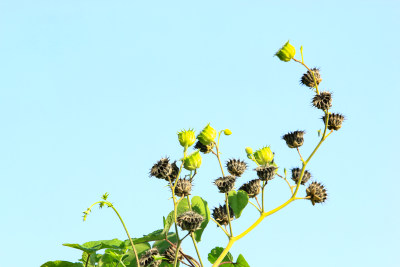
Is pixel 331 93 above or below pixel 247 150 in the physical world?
→ above

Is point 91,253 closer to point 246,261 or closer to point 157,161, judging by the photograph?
point 157,161

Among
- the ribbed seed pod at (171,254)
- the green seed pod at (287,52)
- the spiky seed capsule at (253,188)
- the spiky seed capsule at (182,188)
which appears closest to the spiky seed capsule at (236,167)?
the spiky seed capsule at (253,188)

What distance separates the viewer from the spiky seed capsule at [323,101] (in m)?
3.68

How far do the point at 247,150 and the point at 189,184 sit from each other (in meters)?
0.51

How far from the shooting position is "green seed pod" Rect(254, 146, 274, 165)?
3510mm

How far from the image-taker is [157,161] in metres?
3.26

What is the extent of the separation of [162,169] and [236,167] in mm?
591

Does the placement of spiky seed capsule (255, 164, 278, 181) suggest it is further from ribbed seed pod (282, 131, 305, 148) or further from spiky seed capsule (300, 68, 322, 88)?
spiky seed capsule (300, 68, 322, 88)

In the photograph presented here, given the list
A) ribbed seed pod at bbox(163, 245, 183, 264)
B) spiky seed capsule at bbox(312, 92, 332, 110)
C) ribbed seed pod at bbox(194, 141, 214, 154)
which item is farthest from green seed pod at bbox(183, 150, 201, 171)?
spiky seed capsule at bbox(312, 92, 332, 110)

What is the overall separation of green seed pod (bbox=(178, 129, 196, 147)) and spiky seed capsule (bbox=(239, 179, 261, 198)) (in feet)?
1.89

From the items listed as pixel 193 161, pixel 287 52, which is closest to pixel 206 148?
pixel 193 161

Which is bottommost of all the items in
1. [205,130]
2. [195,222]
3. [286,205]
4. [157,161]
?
[195,222]

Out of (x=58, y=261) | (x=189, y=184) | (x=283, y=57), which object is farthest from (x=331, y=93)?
(x=58, y=261)

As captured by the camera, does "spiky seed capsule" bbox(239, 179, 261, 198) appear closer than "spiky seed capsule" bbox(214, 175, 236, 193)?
No
